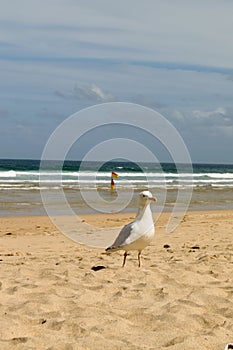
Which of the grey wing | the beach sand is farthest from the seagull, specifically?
the beach sand

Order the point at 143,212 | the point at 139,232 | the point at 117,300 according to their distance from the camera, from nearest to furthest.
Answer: the point at 117,300
the point at 139,232
the point at 143,212

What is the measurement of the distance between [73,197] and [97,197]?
1.48m

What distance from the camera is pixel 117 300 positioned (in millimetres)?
5379

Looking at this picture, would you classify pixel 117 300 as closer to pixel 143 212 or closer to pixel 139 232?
pixel 139 232

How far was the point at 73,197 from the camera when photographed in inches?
914

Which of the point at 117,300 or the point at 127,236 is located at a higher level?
the point at 127,236

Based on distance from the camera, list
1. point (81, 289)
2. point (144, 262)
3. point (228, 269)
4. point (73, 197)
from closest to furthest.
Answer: point (81, 289)
point (228, 269)
point (144, 262)
point (73, 197)

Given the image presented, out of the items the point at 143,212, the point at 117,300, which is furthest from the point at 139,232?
the point at 117,300

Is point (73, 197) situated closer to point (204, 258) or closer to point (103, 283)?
point (204, 258)

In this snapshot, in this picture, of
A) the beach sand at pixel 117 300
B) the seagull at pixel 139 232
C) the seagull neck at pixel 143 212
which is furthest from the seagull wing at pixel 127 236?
the beach sand at pixel 117 300

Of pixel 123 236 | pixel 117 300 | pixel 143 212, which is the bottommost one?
pixel 117 300

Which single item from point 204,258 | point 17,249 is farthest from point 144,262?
point 17,249

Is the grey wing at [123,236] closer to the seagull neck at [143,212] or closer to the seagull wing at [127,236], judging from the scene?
the seagull wing at [127,236]

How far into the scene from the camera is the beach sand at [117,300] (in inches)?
164
